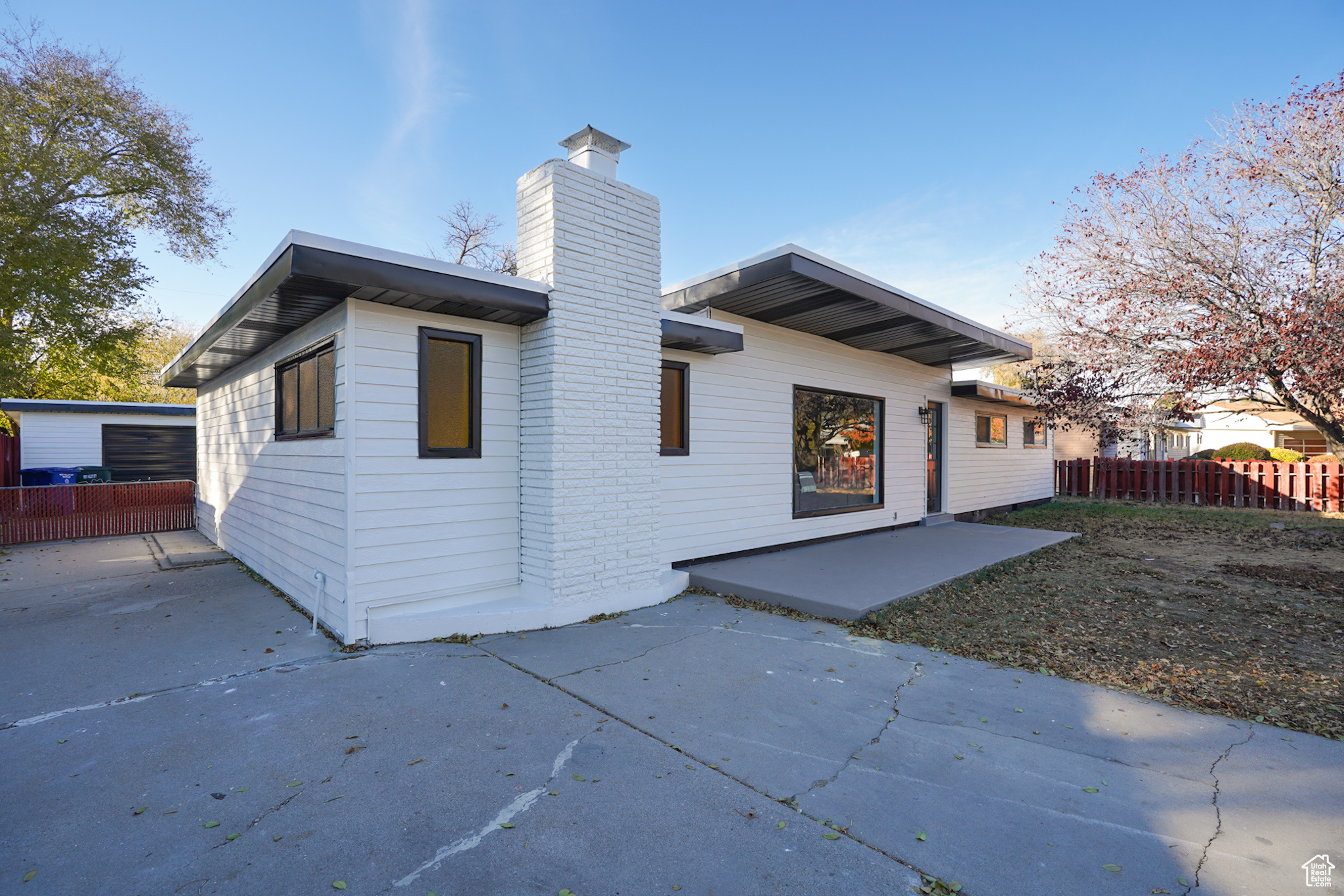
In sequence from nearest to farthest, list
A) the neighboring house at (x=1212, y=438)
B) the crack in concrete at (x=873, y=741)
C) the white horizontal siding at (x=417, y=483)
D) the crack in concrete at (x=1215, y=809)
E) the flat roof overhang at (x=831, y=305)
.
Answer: the crack in concrete at (x=1215, y=809) → the crack in concrete at (x=873, y=741) → the white horizontal siding at (x=417, y=483) → the flat roof overhang at (x=831, y=305) → the neighboring house at (x=1212, y=438)

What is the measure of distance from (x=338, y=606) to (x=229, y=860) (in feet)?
8.66

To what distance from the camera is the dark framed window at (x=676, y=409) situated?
21.6 ft

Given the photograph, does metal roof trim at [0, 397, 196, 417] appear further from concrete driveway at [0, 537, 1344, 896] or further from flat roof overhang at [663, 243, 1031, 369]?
flat roof overhang at [663, 243, 1031, 369]

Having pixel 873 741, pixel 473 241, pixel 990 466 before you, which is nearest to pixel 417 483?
pixel 873 741

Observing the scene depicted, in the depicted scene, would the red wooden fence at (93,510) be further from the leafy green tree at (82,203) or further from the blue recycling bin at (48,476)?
the blue recycling bin at (48,476)

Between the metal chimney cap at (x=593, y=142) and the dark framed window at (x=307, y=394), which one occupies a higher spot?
the metal chimney cap at (x=593, y=142)

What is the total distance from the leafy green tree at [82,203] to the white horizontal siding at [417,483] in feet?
33.4

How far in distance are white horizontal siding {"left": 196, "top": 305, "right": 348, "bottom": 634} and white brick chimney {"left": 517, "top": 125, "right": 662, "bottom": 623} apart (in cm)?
144

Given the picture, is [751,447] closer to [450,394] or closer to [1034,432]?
[450,394]

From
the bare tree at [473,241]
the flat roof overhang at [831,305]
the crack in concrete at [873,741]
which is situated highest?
the bare tree at [473,241]

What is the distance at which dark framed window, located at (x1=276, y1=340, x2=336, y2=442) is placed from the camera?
16.1ft

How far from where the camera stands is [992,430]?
1316 centimetres

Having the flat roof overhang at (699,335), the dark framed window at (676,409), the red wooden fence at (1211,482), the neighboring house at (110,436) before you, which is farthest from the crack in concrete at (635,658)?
the red wooden fence at (1211,482)

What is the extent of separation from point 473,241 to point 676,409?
53.9ft
